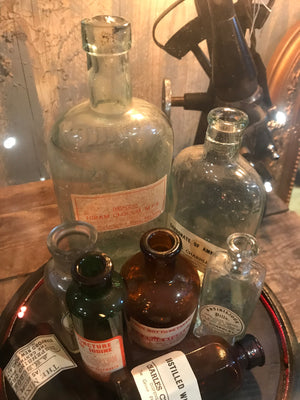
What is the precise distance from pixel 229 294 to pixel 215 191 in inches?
5.4

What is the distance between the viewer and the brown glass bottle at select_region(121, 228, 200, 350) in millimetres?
435

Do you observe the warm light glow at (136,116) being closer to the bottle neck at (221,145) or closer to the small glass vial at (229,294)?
the bottle neck at (221,145)

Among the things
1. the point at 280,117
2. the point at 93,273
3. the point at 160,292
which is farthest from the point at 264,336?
the point at 280,117

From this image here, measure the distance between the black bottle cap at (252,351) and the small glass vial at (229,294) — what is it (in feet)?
0.08

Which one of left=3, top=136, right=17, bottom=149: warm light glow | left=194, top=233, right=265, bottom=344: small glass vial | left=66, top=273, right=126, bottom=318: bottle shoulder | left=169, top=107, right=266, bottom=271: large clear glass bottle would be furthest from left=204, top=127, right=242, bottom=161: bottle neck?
left=3, top=136, right=17, bottom=149: warm light glow

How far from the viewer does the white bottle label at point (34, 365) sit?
16.8 inches

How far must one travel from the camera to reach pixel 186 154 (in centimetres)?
52

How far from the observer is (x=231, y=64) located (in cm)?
58

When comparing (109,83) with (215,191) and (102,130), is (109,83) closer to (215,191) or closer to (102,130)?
(102,130)

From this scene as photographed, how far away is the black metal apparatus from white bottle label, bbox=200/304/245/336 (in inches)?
11.8

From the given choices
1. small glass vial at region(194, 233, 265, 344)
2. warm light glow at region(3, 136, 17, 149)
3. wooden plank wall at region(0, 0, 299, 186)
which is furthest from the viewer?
warm light glow at region(3, 136, 17, 149)

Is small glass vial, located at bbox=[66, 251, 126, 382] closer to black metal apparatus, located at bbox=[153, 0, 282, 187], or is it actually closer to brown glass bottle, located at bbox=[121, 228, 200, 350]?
brown glass bottle, located at bbox=[121, 228, 200, 350]

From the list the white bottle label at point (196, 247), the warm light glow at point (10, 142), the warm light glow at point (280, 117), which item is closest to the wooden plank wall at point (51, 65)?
the warm light glow at point (10, 142)

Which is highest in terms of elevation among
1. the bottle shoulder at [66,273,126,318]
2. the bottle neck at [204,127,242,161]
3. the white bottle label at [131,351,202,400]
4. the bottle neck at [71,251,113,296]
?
the bottle neck at [204,127,242,161]
